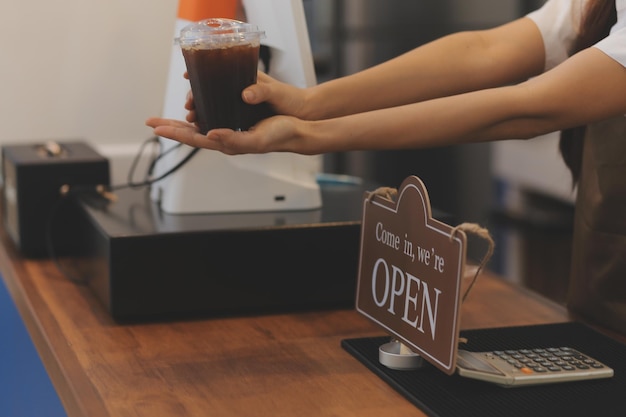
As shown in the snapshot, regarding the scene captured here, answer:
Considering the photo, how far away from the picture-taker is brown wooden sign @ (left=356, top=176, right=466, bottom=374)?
0.90 metres

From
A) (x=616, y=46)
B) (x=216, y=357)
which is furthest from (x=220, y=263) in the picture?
(x=616, y=46)

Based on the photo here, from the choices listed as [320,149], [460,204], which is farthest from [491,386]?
[460,204]

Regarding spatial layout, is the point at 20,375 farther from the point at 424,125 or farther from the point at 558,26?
the point at 558,26

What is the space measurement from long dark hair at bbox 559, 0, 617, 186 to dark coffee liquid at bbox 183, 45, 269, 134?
42 cm

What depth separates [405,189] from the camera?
974 mm

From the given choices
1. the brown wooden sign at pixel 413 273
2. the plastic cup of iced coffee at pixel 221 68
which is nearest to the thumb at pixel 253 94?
the plastic cup of iced coffee at pixel 221 68

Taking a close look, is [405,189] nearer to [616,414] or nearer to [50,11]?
[616,414]

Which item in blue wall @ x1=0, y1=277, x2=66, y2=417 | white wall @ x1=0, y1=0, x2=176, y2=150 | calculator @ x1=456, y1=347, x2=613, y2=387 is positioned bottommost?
blue wall @ x1=0, y1=277, x2=66, y2=417

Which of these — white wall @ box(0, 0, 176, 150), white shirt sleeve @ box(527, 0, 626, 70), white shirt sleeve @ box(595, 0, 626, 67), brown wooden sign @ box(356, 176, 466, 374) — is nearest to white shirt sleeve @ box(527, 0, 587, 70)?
white shirt sleeve @ box(527, 0, 626, 70)

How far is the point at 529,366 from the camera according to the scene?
3.16 ft

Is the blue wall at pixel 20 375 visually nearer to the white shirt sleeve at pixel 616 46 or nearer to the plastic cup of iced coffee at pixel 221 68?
the plastic cup of iced coffee at pixel 221 68

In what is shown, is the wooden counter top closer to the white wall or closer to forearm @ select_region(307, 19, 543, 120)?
forearm @ select_region(307, 19, 543, 120)

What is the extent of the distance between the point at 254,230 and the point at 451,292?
15.4 inches

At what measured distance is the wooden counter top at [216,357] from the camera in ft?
3.05
